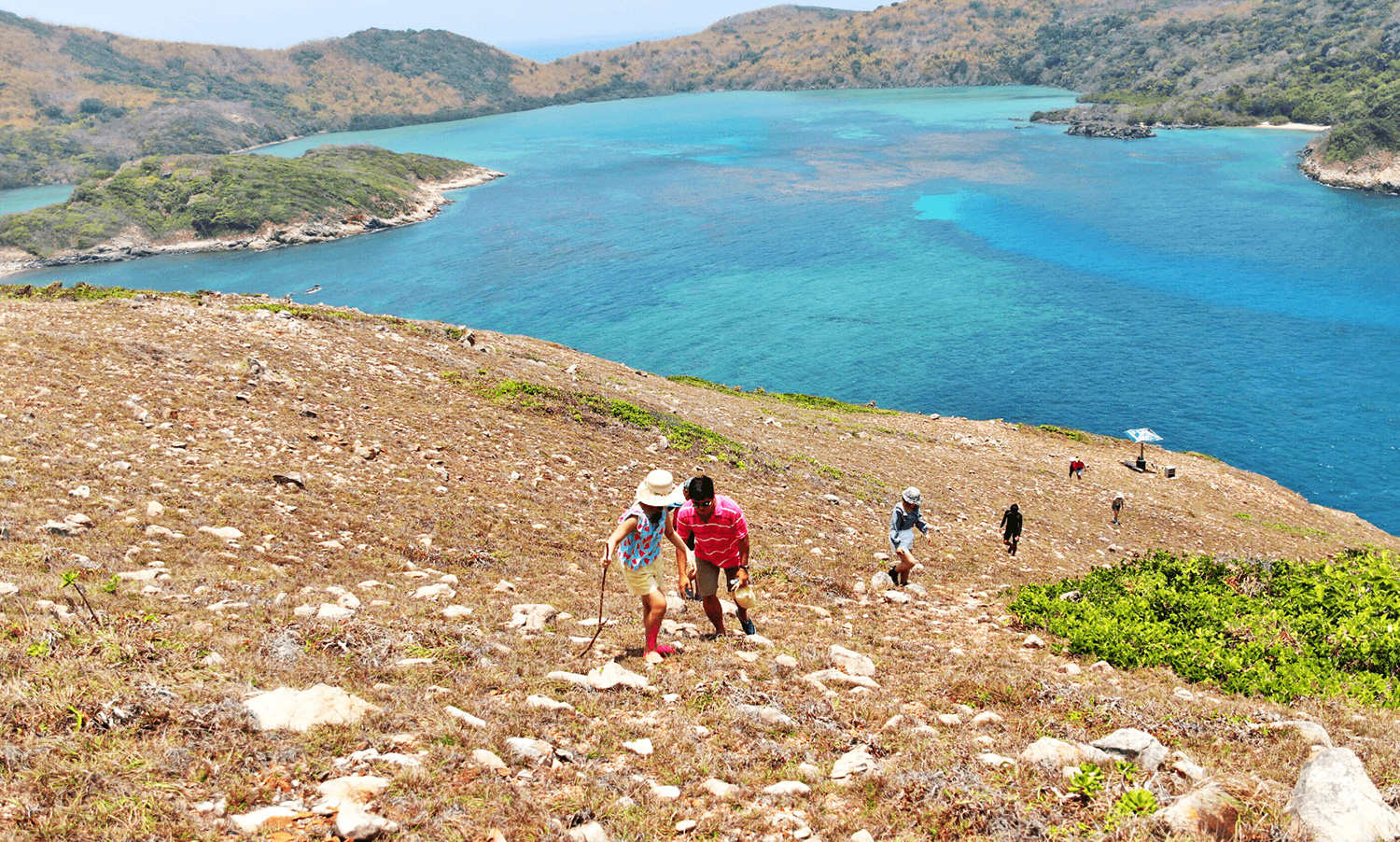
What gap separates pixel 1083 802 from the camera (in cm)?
507

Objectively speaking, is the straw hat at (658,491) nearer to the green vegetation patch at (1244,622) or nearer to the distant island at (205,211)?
the green vegetation patch at (1244,622)

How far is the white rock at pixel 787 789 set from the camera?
5.36 metres

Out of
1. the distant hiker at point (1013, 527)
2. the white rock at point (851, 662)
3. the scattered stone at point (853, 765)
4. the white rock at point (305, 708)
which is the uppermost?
the white rock at point (305, 708)

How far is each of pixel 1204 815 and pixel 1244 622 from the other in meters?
5.80

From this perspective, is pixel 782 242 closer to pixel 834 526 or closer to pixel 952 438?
pixel 952 438

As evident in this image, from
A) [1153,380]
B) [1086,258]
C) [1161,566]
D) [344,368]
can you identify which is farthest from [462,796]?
[1086,258]

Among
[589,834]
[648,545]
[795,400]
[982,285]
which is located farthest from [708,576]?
[982,285]

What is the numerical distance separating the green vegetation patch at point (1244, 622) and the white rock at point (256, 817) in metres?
8.59

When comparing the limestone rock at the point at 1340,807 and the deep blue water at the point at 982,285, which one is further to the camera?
the deep blue water at the point at 982,285

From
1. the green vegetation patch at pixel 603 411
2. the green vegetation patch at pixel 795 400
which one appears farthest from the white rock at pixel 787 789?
the green vegetation patch at pixel 795 400

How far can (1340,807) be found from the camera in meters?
4.52

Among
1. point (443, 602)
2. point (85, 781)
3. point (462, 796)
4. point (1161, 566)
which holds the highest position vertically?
point (85, 781)

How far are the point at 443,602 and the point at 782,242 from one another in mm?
A: 90371

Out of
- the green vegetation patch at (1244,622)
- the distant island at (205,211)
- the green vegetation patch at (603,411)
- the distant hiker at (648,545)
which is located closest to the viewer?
the distant hiker at (648,545)
